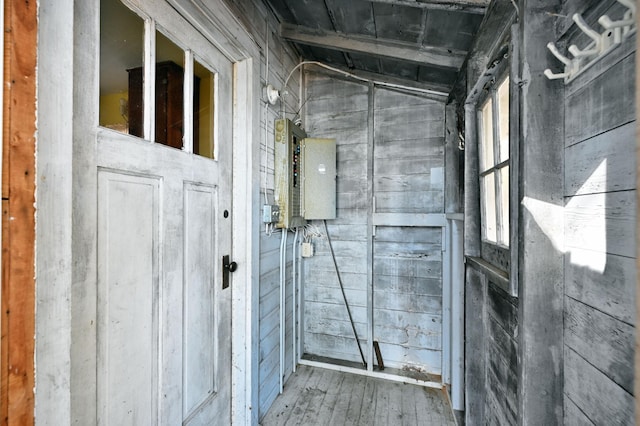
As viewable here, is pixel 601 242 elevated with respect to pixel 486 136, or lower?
lower

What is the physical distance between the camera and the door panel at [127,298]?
2.89 feet

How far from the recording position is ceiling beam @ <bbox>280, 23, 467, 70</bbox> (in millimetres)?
1597

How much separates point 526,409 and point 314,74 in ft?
8.06

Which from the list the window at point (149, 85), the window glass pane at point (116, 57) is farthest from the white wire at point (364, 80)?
the window glass pane at point (116, 57)

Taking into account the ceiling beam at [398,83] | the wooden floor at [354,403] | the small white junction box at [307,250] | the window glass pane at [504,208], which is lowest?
the wooden floor at [354,403]

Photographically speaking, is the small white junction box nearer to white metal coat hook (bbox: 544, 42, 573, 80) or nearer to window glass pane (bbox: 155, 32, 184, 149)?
window glass pane (bbox: 155, 32, 184, 149)

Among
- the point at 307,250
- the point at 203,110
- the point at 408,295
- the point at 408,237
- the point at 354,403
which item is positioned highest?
the point at 203,110

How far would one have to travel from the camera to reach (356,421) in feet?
5.58

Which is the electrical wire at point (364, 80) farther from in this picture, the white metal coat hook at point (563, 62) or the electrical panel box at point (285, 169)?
the white metal coat hook at point (563, 62)

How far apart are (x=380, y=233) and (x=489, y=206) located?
3.25 feet

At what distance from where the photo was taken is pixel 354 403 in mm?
1844

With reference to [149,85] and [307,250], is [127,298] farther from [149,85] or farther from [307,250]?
[307,250]

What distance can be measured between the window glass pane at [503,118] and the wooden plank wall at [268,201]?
Result: 123cm

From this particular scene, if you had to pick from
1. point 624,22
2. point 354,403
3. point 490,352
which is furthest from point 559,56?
point 354,403
